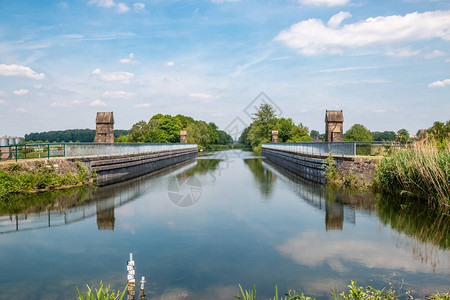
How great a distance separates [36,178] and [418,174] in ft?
52.2

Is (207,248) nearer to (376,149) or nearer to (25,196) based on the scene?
(25,196)

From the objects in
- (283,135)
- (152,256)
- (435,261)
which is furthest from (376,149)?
(283,135)

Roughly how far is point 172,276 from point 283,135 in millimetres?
62375

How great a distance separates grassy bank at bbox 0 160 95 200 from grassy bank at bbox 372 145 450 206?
14.9 m

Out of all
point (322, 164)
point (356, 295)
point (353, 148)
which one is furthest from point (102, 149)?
point (356, 295)

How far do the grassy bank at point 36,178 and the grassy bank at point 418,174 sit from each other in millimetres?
14934

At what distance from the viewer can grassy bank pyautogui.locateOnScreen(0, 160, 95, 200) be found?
537 inches

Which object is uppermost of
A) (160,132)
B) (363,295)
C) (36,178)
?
(160,132)

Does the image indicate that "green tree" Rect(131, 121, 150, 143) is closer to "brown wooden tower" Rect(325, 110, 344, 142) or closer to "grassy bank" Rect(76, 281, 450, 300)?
"brown wooden tower" Rect(325, 110, 344, 142)

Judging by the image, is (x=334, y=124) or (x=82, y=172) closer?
(x=82, y=172)

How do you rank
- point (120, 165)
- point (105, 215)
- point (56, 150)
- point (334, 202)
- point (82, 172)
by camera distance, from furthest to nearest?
point (120, 165), point (56, 150), point (82, 172), point (334, 202), point (105, 215)

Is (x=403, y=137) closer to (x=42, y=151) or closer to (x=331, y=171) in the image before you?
(x=331, y=171)

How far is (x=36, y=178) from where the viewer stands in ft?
48.4

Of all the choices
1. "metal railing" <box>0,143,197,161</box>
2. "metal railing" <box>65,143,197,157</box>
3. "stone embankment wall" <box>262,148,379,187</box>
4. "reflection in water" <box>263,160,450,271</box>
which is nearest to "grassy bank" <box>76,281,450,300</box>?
"reflection in water" <box>263,160,450,271</box>
